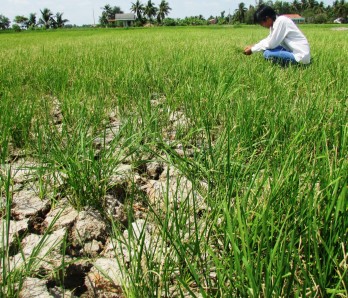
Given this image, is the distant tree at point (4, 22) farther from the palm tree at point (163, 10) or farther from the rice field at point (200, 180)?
the rice field at point (200, 180)

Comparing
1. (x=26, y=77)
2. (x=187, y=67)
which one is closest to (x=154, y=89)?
(x=187, y=67)

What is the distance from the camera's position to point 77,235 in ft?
3.40

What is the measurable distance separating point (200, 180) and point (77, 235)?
0.47 metres

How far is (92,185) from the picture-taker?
1.17 m

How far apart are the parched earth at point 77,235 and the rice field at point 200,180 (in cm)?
1

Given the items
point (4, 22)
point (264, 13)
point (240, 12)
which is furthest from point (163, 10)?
point (264, 13)

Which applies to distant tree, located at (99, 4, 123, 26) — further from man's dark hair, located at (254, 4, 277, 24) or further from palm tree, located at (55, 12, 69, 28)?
man's dark hair, located at (254, 4, 277, 24)

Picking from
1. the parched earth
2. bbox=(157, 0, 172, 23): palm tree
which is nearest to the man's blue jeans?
the parched earth

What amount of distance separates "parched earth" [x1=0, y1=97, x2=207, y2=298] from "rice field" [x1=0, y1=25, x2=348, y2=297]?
0.03 ft

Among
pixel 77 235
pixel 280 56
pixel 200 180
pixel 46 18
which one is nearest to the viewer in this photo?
pixel 77 235

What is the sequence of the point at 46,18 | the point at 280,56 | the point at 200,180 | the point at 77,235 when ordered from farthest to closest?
Result: the point at 46,18
the point at 280,56
the point at 200,180
the point at 77,235

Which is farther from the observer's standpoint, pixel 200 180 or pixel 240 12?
pixel 240 12

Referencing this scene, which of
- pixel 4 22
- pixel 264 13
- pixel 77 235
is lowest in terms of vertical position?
pixel 77 235

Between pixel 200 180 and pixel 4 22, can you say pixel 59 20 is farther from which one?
pixel 200 180
